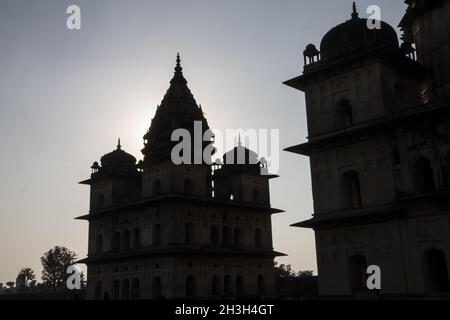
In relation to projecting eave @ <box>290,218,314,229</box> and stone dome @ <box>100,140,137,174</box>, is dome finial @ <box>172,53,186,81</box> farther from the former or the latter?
projecting eave @ <box>290,218,314,229</box>

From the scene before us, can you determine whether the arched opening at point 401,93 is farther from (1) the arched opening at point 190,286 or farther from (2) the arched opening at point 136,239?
(2) the arched opening at point 136,239

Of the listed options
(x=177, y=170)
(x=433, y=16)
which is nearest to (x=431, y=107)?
(x=433, y=16)

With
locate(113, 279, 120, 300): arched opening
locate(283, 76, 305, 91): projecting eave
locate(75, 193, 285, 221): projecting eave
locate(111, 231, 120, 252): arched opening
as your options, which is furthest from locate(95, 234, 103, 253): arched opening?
locate(283, 76, 305, 91): projecting eave

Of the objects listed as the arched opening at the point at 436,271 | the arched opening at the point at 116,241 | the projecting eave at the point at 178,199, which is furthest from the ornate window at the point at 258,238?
the arched opening at the point at 436,271

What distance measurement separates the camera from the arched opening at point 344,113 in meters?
23.2

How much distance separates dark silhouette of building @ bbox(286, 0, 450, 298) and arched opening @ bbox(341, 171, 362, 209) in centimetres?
5

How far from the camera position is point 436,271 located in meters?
19.5

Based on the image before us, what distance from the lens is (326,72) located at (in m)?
23.5

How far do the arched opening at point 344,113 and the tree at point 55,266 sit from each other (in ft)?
209

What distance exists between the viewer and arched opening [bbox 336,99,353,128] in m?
23.2

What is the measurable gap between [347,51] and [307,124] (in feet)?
12.7

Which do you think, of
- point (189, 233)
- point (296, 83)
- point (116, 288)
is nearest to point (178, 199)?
point (189, 233)

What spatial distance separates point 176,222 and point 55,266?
165 feet
